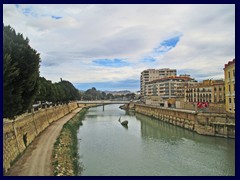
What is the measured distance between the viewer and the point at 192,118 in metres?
40.1

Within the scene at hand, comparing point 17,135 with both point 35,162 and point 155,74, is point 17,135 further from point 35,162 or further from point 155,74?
point 155,74

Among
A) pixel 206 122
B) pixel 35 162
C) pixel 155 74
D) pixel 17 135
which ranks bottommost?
pixel 35 162

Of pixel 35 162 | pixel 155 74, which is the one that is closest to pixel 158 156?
pixel 35 162

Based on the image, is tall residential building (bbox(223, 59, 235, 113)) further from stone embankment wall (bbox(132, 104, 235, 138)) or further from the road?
the road

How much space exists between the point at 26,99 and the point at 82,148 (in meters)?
10.9

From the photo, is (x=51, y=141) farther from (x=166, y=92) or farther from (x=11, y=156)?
(x=166, y=92)

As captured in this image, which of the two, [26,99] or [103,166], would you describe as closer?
[26,99]

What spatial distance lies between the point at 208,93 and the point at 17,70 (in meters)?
56.5

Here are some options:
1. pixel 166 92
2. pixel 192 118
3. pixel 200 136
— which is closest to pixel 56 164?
pixel 200 136

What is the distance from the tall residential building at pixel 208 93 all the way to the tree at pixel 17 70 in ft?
153

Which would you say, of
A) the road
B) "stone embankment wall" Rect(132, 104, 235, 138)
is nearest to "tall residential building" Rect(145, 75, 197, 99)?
"stone embankment wall" Rect(132, 104, 235, 138)

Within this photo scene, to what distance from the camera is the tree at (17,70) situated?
15.6m

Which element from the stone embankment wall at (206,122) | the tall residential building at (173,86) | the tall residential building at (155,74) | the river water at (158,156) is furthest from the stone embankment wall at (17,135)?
the tall residential building at (155,74)

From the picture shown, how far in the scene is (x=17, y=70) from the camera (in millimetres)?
15656
